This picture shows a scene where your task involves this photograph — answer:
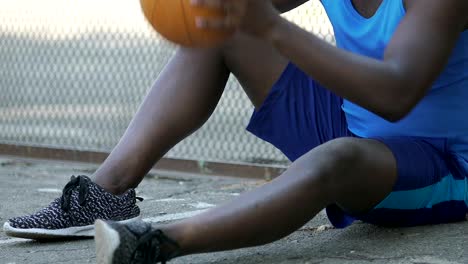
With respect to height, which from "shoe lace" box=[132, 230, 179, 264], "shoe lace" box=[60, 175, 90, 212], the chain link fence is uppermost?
"shoe lace" box=[132, 230, 179, 264]

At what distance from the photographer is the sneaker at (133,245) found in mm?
2381

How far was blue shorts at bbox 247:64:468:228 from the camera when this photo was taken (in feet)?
8.87

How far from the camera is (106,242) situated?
2400 millimetres

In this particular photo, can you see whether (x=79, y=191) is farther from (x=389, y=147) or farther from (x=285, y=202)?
(x=389, y=147)

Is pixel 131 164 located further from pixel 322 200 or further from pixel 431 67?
pixel 431 67

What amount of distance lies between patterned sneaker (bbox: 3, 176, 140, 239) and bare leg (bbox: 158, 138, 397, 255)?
2.51ft

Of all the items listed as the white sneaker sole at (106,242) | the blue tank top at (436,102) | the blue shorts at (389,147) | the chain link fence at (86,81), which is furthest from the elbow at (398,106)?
the chain link fence at (86,81)

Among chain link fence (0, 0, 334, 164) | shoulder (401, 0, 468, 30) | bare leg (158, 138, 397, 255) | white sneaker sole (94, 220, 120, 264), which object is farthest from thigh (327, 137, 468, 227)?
chain link fence (0, 0, 334, 164)

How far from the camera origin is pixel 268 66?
2.99 m

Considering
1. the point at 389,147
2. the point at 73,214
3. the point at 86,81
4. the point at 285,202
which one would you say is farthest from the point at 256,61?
the point at 86,81

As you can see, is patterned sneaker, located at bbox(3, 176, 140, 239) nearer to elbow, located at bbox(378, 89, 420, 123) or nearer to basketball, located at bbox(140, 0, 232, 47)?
basketball, located at bbox(140, 0, 232, 47)

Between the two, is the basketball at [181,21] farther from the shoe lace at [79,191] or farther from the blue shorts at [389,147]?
the shoe lace at [79,191]

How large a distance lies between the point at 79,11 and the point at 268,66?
3408 mm

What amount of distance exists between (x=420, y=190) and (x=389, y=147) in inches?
6.7
